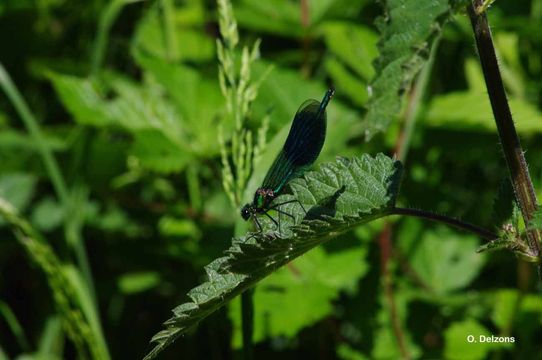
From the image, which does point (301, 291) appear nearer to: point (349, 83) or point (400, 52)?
point (349, 83)

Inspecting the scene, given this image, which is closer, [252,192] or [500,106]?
[500,106]

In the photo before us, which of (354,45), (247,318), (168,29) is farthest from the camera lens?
(168,29)

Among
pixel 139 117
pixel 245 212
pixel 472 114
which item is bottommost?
pixel 245 212

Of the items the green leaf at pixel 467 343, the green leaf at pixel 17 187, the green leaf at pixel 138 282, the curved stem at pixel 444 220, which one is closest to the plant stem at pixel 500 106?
the curved stem at pixel 444 220

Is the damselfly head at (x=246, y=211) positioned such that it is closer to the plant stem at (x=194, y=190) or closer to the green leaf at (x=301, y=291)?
the green leaf at (x=301, y=291)

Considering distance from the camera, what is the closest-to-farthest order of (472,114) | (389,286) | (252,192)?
(252,192)
(389,286)
(472,114)

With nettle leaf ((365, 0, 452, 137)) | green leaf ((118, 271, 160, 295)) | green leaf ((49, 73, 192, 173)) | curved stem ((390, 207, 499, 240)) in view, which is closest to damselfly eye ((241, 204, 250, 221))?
curved stem ((390, 207, 499, 240))

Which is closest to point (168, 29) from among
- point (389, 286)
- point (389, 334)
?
point (389, 286)
